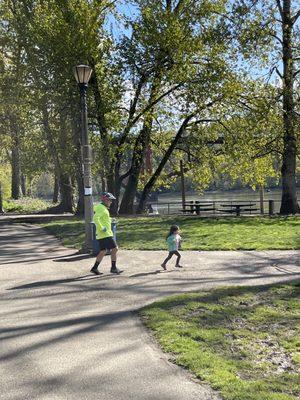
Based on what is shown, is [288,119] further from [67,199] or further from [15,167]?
[15,167]

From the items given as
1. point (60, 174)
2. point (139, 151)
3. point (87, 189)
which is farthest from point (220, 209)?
point (87, 189)

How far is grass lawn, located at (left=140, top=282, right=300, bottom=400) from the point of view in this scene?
4184 mm

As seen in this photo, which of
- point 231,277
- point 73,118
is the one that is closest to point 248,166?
point 73,118

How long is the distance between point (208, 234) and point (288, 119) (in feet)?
26.4

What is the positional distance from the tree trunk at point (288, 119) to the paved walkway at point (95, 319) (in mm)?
10241

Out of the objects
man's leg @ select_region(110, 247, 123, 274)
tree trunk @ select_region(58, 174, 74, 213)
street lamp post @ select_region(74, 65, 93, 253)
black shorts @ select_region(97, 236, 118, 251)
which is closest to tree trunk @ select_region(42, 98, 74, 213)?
tree trunk @ select_region(58, 174, 74, 213)

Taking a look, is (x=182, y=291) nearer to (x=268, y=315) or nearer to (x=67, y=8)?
(x=268, y=315)

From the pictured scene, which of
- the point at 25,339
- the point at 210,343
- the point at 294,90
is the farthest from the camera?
the point at 294,90

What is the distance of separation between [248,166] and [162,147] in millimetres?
5614

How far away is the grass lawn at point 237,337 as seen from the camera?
4.18 m

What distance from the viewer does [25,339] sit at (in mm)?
5570

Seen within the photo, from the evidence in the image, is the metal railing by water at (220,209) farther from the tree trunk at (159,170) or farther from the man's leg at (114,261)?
the man's leg at (114,261)

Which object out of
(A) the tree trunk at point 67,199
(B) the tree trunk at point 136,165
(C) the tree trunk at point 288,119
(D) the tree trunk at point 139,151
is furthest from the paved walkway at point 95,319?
(A) the tree trunk at point 67,199

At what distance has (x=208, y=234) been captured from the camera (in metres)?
14.8
